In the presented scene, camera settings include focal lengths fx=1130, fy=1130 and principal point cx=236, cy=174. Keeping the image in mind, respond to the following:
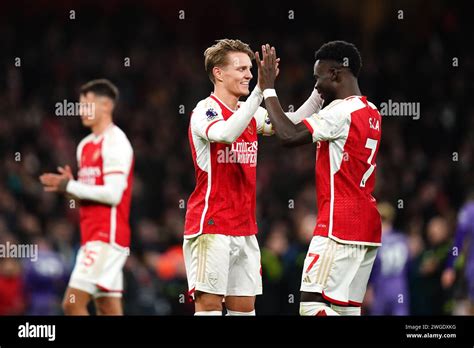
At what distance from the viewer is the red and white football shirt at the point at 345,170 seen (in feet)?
25.5

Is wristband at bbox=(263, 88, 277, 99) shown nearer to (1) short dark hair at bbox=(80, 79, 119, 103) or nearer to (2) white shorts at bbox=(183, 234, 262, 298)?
(2) white shorts at bbox=(183, 234, 262, 298)

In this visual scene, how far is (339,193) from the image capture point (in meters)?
7.80

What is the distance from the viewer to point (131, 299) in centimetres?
1323

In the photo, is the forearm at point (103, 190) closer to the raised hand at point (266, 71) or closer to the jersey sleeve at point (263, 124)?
the jersey sleeve at point (263, 124)

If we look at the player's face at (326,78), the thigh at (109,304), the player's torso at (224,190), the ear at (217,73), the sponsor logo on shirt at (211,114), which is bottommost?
the thigh at (109,304)

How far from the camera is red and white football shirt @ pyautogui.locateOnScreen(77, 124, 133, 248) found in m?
9.78

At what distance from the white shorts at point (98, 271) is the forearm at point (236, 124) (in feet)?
7.69

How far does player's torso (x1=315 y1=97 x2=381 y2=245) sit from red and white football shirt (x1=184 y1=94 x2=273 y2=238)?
1.87 feet

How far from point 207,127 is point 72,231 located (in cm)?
716

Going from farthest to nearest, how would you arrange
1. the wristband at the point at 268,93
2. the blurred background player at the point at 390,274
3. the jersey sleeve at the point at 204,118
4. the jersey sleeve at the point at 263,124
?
the blurred background player at the point at 390,274
the jersey sleeve at the point at 263,124
the jersey sleeve at the point at 204,118
the wristband at the point at 268,93

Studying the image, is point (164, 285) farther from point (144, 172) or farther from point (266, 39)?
point (266, 39)

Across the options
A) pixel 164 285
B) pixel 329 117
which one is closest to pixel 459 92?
pixel 164 285

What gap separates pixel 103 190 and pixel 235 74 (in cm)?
203

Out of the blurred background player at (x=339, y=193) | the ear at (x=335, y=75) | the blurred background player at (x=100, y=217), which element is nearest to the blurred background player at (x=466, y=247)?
the blurred background player at (x=339, y=193)
